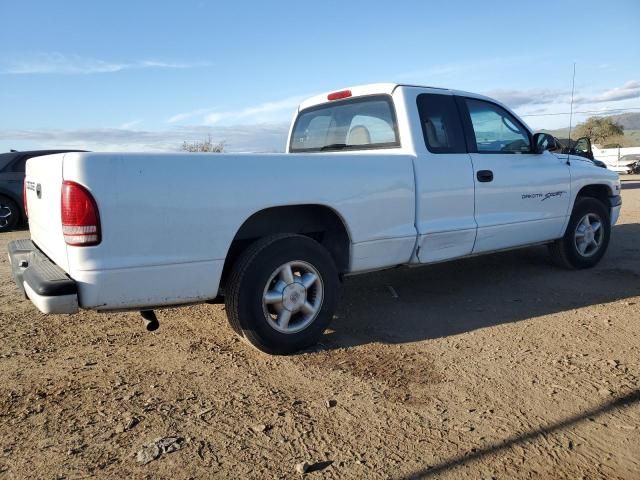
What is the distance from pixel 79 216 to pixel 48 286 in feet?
1.40

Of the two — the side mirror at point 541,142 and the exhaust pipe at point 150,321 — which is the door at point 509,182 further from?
the exhaust pipe at point 150,321

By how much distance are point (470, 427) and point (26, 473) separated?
2.12 meters

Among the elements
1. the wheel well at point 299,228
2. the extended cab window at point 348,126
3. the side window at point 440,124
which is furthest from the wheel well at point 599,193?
the wheel well at point 299,228

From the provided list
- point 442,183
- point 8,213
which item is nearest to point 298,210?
point 442,183

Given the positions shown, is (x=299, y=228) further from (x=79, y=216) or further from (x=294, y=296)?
(x=79, y=216)

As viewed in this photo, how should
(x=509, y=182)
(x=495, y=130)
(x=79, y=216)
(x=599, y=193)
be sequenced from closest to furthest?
(x=79, y=216) → (x=509, y=182) → (x=495, y=130) → (x=599, y=193)

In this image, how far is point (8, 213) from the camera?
412 inches

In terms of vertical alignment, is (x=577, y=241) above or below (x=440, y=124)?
below

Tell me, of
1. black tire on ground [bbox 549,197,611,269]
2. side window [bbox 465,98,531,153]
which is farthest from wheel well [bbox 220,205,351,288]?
black tire on ground [bbox 549,197,611,269]

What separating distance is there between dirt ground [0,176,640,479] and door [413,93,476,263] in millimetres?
628

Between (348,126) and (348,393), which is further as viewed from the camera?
(348,126)

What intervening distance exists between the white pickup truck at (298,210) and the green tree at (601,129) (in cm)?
5823

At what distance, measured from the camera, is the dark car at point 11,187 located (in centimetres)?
1036

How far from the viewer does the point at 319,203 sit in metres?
3.85
